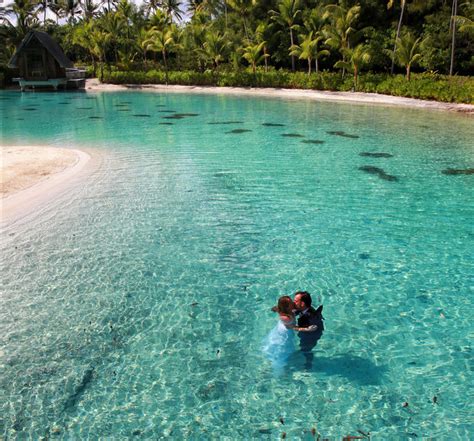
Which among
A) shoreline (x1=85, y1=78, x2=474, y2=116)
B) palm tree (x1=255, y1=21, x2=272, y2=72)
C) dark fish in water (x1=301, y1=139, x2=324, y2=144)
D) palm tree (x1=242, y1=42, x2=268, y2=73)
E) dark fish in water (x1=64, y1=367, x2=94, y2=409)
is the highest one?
palm tree (x1=255, y1=21, x2=272, y2=72)

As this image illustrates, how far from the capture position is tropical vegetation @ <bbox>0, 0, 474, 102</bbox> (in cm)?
3928

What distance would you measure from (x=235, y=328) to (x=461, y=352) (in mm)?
3349

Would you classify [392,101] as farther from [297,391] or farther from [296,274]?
[297,391]

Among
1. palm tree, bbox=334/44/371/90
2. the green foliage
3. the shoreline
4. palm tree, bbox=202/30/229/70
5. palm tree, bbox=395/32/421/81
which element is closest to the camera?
the shoreline

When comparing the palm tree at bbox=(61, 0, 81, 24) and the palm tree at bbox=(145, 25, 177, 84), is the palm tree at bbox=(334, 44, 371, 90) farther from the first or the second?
the palm tree at bbox=(61, 0, 81, 24)

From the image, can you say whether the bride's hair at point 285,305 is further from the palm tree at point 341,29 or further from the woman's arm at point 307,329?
the palm tree at point 341,29

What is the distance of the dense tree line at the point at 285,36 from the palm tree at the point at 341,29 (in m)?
0.09

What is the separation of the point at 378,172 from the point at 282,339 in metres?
11.5

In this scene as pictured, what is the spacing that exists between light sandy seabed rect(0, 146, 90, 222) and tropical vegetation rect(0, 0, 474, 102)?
1115 inches

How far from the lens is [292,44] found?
155ft

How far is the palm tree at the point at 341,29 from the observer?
132 ft

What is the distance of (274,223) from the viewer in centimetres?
1129

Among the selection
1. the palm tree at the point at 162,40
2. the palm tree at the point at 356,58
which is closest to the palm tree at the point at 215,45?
the palm tree at the point at 162,40

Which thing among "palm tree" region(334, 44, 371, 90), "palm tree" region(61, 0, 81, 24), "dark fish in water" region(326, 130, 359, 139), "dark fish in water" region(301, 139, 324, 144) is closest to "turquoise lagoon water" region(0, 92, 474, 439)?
"dark fish in water" region(301, 139, 324, 144)
